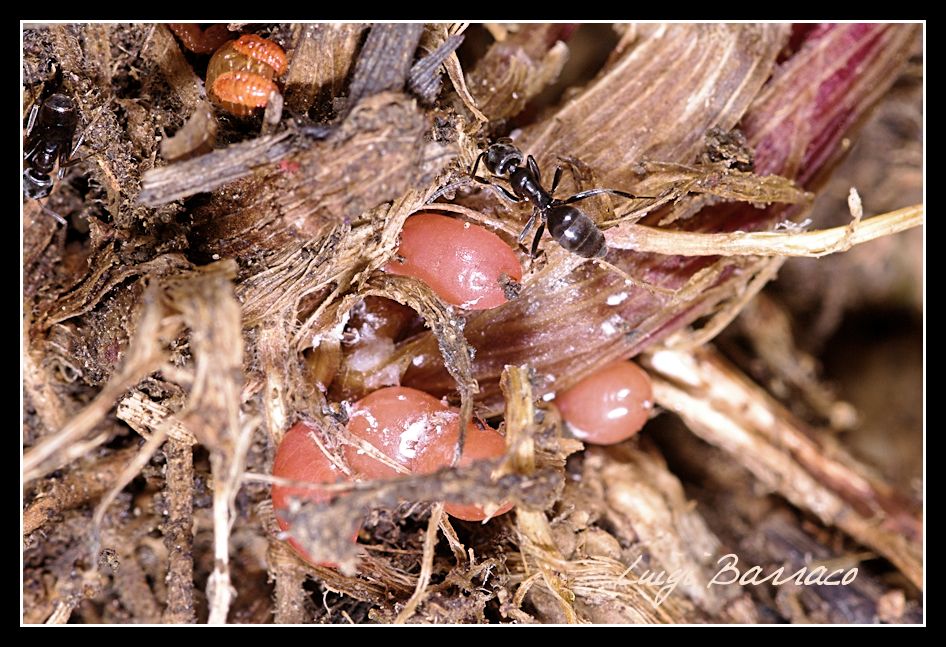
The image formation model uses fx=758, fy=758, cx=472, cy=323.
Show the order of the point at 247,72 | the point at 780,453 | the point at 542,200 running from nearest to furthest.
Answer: the point at 247,72 → the point at 542,200 → the point at 780,453

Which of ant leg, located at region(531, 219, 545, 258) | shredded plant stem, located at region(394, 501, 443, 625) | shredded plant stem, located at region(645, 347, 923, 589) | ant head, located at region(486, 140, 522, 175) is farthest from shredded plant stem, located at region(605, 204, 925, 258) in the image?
Result: shredded plant stem, located at region(394, 501, 443, 625)

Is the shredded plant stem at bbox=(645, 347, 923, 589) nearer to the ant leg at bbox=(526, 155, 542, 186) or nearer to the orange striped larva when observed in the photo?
the ant leg at bbox=(526, 155, 542, 186)

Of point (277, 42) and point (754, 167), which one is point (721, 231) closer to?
point (754, 167)

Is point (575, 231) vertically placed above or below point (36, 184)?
above

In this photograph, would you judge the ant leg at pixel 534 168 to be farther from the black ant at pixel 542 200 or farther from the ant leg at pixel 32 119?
the ant leg at pixel 32 119

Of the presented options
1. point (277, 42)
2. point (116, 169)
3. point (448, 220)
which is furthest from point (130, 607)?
point (277, 42)

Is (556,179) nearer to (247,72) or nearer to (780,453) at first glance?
(247,72)
